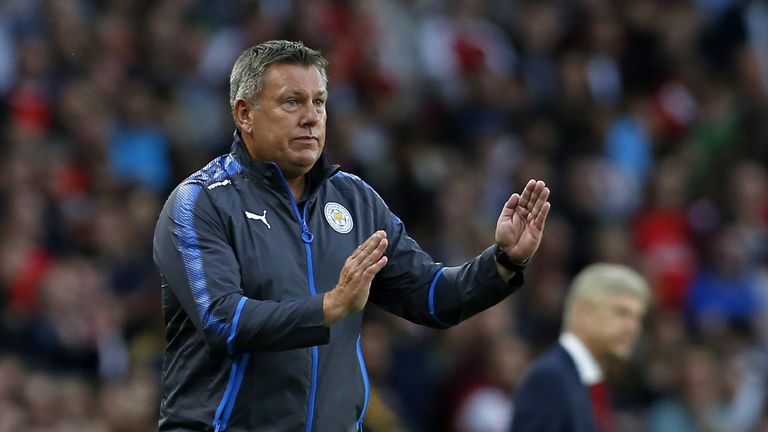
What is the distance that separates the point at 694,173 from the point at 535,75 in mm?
1662

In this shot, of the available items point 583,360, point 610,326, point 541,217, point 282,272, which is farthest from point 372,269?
point 610,326

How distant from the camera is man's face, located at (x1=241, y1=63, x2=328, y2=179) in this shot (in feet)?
15.0

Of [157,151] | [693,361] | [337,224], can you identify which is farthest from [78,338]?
[337,224]

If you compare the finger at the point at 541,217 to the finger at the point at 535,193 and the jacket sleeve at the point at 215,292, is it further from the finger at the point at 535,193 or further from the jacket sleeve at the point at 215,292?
the jacket sleeve at the point at 215,292

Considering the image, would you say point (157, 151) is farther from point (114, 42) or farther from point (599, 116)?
point (599, 116)

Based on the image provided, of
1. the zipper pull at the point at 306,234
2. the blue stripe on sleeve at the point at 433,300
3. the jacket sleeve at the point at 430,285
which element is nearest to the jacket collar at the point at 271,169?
the zipper pull at the point at 306,234

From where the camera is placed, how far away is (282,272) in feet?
14.5

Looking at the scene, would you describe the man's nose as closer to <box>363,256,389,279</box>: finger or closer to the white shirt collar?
<box>363,256,389,279</box>: finger

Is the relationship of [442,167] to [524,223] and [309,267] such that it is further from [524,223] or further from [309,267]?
[309,267]

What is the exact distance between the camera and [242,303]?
13.8ft

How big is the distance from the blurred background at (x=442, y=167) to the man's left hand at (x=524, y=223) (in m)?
4.26

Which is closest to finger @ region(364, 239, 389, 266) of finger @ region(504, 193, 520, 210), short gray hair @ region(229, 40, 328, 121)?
finger @ region(504, 193, 520, 210)

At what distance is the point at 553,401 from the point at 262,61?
2.10m

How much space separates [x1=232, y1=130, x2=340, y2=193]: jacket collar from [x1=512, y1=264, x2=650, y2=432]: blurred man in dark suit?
65.7 inches
